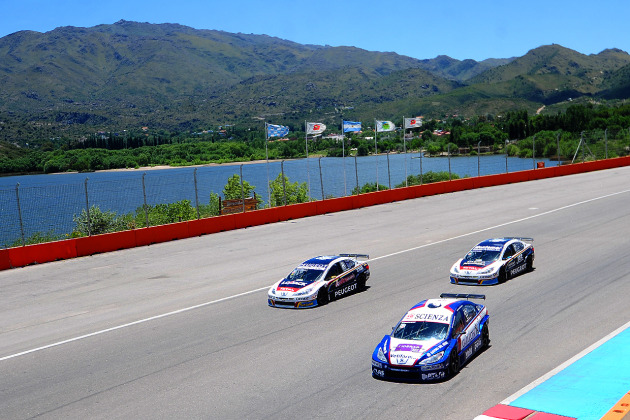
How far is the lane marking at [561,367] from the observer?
10694 millimetres

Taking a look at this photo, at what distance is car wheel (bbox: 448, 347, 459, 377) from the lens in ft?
38.3

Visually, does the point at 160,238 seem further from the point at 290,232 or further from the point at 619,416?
the point at 619,416

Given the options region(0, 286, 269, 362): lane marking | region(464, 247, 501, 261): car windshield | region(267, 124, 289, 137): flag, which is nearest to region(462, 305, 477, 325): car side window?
region(464, 247, 501, 261): car windshield

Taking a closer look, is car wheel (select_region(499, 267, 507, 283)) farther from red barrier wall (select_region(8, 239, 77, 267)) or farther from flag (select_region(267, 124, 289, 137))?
flag (select_region(267, 124, 289, 137))

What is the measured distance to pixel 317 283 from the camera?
17500mm

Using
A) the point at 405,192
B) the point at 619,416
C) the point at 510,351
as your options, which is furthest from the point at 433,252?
the point at 405,192

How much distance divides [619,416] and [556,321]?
18.4 feet

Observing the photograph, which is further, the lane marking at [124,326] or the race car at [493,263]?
the race car at [493,263]

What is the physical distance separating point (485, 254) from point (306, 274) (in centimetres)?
543

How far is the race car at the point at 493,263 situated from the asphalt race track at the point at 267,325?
0.43 m

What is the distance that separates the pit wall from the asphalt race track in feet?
1.96

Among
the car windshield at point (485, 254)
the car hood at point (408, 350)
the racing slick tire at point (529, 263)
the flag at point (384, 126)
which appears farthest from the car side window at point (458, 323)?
the flag at point (384, 126)

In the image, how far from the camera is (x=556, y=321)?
15.2 metres

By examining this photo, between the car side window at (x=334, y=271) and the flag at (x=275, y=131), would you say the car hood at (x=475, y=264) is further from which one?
the flag at (x=275, y=131)
